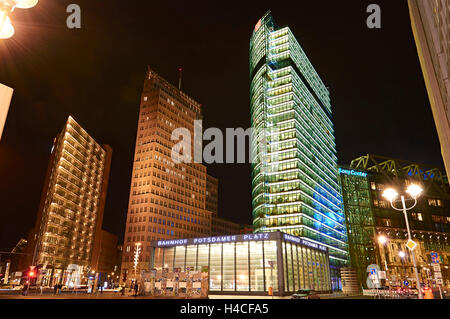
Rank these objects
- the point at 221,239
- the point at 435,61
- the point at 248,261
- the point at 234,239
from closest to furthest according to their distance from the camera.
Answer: the point at 435,61
the point at 248,261
the point at 234,239
the point at 221,239

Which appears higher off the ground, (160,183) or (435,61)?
(160,183)

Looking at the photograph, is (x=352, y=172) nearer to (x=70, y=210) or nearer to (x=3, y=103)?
(x=70, y=210)

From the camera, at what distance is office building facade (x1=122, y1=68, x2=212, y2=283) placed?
4799 inches

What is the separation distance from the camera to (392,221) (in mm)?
113375

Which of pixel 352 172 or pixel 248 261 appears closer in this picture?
pixel 248 261

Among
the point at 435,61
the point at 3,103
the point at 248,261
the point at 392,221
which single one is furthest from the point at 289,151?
the point at 3,103

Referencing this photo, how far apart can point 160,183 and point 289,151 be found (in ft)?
187

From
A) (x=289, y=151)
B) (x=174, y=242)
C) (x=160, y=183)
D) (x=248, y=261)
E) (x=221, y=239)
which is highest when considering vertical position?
(x=289, y=151)

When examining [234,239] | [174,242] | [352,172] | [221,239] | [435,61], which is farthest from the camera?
[352,172]

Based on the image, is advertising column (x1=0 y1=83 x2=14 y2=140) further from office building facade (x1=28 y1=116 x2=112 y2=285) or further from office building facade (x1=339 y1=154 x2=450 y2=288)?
office building facade (x1=339 y1=154 x2=450 y2=288)

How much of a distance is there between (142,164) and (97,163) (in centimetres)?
2556

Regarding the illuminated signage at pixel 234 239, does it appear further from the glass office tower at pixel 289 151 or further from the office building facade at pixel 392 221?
the office building facade at pixel 392 221

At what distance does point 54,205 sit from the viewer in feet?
347

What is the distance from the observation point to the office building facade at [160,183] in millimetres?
121906
